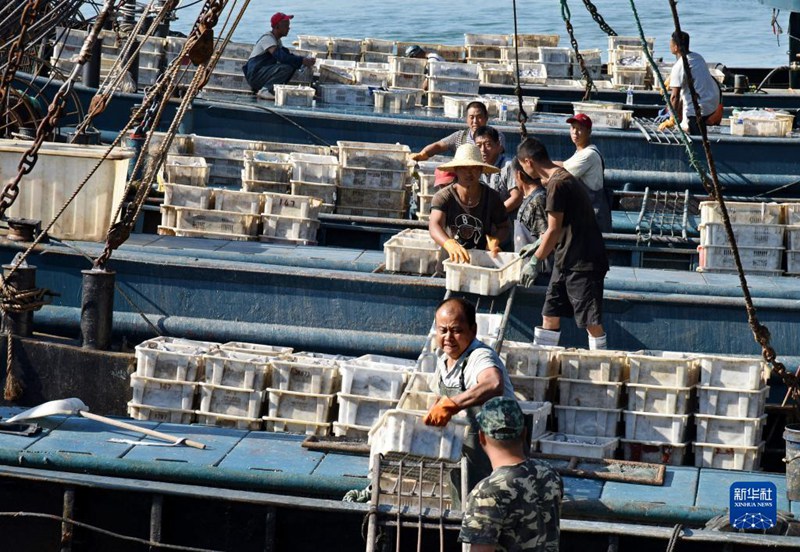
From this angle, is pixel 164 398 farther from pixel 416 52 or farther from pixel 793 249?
pixel 416 52

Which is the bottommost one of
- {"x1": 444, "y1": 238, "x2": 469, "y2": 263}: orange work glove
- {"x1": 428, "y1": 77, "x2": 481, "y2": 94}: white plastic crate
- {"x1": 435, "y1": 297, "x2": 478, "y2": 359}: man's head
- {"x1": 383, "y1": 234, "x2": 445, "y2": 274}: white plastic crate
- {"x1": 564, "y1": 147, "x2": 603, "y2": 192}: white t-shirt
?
{"x1": 435, "y1": 297, "x2": 478, "y2": 359}: man's head

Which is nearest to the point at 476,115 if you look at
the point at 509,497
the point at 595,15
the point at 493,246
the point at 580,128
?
the point at 580,128

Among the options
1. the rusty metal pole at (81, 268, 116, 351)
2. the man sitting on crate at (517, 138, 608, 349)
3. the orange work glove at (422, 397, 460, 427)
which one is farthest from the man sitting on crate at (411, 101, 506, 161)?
the orange work glove at (422, 397, 460, 427)

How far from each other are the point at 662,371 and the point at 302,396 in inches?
93.4

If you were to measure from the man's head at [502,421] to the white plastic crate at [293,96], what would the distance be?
10.8m

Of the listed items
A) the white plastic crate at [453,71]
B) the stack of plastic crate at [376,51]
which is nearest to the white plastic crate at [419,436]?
the white plastic crate at [453,71]

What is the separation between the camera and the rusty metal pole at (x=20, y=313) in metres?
9.84

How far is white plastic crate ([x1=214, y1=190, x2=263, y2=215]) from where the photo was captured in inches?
486

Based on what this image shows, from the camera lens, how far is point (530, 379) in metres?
8.79

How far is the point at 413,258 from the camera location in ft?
34.5

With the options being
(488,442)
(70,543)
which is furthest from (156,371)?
(488,442)

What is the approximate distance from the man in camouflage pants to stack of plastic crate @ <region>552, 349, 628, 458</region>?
9.94 ft

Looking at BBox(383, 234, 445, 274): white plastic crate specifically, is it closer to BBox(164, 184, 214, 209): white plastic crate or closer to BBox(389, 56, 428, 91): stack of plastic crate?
BBox(164, 184, 214, 209): white plastic crate

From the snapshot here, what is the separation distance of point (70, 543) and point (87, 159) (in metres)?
4.05
